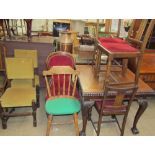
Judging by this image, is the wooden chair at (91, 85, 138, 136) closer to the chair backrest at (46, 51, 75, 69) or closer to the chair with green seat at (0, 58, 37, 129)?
the chair backrest at (46, 51, 75, 69)

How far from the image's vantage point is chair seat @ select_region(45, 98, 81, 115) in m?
2.06

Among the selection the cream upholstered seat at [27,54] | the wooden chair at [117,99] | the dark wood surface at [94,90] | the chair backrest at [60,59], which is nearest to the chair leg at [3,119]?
the cream upholstered seat at [27,54]

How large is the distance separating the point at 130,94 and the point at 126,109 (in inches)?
7.5

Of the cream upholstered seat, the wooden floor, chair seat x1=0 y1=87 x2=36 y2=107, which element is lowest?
the wooden floor

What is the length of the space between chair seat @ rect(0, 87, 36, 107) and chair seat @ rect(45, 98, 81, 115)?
1.13ft

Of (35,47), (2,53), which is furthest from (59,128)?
(2,53)

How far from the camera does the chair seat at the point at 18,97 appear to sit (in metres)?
2.26

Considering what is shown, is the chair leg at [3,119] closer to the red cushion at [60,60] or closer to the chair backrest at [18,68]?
the chair backrest at [18,68]

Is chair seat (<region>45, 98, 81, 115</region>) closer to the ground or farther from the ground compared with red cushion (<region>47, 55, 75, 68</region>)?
closer to the ground

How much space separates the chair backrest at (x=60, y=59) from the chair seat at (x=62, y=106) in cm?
57

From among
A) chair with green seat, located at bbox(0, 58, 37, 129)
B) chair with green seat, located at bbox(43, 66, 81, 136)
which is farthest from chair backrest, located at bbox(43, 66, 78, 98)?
chair with green seat, located at bbox(0, 58, 37, 129)

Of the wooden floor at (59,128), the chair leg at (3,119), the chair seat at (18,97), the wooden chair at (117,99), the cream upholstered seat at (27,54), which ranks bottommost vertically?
the wooden floor at (59,128)
